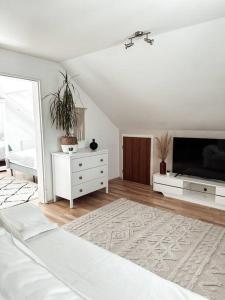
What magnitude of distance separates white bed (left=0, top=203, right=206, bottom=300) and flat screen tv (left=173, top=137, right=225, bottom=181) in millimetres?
2710

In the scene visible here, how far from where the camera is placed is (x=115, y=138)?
4902 millimetres

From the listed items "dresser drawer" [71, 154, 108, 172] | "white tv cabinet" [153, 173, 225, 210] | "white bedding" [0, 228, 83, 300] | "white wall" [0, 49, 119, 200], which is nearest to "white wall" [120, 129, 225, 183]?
"white tv cabinet" [153, 173, 225, 210]

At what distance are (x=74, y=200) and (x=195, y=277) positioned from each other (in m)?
2.29

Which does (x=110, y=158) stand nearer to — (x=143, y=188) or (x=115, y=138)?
(x=115, y=138)

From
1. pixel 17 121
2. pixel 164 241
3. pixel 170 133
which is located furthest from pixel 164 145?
pixel 17 121

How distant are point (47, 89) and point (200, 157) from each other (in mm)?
2766

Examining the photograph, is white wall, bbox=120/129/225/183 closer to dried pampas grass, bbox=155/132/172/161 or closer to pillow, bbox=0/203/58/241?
dried pampas grass, bbox=155/132/172/161

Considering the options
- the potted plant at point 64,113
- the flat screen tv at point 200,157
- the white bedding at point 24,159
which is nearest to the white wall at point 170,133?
the flat screen tv at point 200,157

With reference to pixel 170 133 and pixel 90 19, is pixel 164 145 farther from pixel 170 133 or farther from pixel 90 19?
pixel 90 19

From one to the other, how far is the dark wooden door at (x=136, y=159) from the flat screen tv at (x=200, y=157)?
0.76 m

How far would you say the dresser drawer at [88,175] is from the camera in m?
3.37

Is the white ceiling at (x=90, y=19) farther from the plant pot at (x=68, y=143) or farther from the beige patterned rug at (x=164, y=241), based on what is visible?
the beige patterned rug at (x=164, y=241)

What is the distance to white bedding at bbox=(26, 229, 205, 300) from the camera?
1020 mm

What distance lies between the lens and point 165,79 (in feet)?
9.87
